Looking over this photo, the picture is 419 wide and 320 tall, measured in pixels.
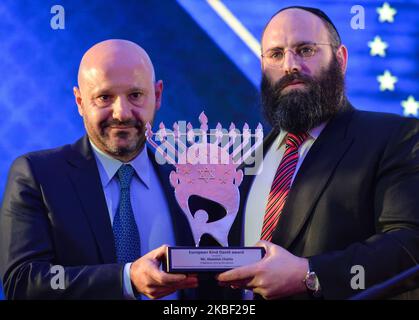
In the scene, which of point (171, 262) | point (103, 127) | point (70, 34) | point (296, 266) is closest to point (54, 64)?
point (70, 34)

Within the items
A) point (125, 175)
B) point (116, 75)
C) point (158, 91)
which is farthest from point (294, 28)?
point (125, 175)

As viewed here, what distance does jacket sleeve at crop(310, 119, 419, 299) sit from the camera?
2.86 m

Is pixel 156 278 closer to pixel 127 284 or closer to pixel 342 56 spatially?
pixel 127 284

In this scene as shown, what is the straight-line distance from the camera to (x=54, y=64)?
323cm

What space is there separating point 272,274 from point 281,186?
0.33 m

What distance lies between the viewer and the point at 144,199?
3.11 m

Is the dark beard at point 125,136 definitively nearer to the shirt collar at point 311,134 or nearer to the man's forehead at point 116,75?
the man's forehead at point 116,75

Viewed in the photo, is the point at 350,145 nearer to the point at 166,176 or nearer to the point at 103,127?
the point at 166,176

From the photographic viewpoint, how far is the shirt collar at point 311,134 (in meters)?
3.09

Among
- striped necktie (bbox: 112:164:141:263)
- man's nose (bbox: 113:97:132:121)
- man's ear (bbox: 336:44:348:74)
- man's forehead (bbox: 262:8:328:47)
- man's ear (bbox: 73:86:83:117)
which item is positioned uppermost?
man's forehead (bbox: 262:8:328:47)

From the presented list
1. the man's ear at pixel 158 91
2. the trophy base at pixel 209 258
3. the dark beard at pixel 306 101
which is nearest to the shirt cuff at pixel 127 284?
the trophy base at pixel 209 258

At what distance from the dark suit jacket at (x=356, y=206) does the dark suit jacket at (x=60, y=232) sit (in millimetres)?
416

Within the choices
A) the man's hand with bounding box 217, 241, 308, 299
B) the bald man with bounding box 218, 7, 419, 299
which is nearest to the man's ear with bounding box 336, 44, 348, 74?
the bald man with bounding box 218, 7, 419, 299

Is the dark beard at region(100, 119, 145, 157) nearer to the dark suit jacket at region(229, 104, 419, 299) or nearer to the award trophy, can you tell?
the award trophy
